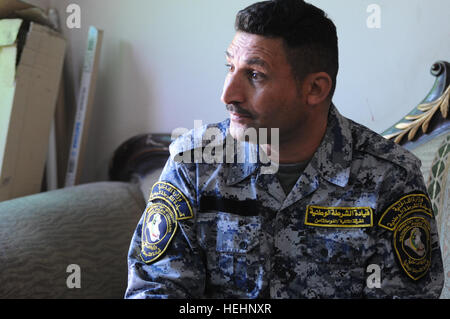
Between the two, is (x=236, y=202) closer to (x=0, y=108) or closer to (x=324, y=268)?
(x=324, y=268)

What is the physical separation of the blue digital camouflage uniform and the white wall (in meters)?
0.44

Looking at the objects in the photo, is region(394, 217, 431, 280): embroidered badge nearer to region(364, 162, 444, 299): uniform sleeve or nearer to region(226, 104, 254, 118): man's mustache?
region(364, 162, 444, 299): uniform sleeve

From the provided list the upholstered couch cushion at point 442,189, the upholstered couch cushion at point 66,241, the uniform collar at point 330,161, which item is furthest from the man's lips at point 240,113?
the upholstered couch cushion at point 66,241

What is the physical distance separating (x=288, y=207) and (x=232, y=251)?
14cm

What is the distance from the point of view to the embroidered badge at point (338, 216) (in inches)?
36.4

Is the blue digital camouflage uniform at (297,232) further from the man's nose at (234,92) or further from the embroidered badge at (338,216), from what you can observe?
the man's nose at (234,92)

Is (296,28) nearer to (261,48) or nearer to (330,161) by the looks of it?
(261,48)

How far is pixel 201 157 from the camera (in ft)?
3.31

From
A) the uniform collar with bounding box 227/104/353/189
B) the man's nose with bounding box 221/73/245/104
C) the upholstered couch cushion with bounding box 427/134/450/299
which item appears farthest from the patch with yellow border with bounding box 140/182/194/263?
the upholstered couch cushion with bounding box 427/134/450/299

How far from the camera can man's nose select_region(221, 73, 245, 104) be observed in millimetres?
903

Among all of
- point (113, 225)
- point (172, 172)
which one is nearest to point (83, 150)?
point (113, 225)

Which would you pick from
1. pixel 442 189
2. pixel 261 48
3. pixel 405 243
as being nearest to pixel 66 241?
pixel 261 48

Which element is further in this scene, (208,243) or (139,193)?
(139,193)

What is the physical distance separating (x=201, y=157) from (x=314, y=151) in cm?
23
